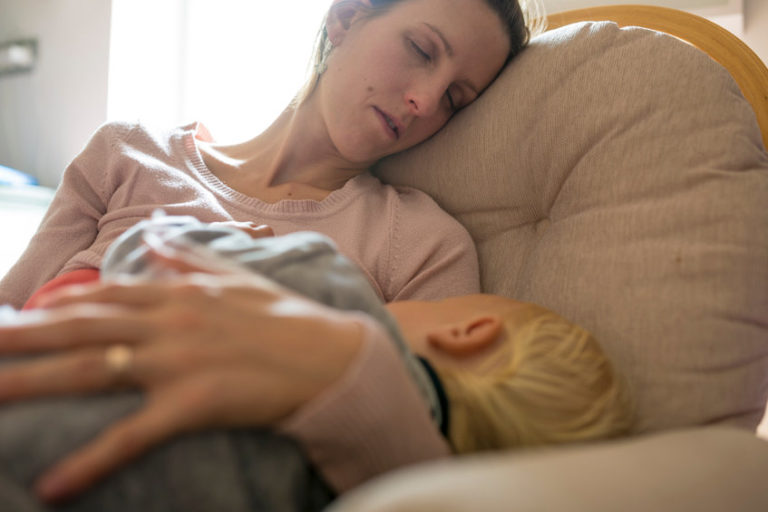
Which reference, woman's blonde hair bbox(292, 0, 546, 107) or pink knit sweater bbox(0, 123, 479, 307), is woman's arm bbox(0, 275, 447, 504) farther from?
woman's blonde hair bbox(292, 0, 546, 107)

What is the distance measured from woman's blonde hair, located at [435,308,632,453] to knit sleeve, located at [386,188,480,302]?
38cm

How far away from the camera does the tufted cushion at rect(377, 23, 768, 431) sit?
2.49 ft

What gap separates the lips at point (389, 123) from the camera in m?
1.18

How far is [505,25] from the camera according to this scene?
3.90 ft

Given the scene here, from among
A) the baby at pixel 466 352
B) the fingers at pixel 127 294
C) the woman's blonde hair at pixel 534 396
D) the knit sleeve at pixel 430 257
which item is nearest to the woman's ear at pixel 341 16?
the knit sleeve at pixel 430 257

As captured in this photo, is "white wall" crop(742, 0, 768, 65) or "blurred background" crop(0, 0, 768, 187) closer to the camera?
"white wall" crop(742, 0, 768, 65)

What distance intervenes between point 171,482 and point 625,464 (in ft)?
1.09

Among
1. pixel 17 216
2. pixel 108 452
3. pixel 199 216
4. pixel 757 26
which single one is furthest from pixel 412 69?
pixel 17 216

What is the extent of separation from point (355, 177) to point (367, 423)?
0.85 metres

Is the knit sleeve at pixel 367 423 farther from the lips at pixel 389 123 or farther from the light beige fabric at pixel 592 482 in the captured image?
the lips at pixel 389 123

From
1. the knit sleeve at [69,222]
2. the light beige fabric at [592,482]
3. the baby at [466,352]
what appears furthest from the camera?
the knit sleeve at [69,222]

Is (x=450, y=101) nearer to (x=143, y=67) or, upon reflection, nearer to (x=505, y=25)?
(x=505, y=25)

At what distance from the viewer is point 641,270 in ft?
2.68

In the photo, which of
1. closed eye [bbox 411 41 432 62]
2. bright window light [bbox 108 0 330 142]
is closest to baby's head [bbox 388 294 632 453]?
closed eye [bbox 411 41 432 62]
